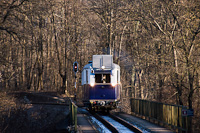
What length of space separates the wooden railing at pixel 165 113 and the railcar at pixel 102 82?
82.4 inches

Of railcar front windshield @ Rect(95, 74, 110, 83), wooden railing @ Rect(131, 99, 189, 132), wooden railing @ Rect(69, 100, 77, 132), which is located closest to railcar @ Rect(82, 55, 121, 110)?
railcar front windshield @ Rect(95, 74, 110, 83)

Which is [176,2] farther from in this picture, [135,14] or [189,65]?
[189,65]

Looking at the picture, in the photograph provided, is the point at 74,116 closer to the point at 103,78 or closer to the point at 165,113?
the point at 165,113

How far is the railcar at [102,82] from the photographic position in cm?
2234

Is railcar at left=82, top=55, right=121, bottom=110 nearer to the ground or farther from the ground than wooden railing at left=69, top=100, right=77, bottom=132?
farther from the ground

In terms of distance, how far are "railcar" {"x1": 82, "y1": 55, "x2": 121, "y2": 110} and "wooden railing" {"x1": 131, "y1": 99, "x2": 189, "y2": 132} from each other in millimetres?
2093

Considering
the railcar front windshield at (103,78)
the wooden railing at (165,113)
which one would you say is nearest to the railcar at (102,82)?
the railcar front windshield at (103,78)

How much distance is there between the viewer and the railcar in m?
22.3

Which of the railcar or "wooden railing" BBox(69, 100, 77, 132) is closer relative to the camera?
"wooden railing" BBox(69, 100, 77, 132)

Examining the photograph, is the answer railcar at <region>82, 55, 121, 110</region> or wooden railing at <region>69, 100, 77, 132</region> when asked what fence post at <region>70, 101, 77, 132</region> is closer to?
wooden railing at <region>69, 100, 77, 132</region>

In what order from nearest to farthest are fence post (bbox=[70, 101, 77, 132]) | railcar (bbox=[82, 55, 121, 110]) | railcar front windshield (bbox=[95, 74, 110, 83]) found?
fence post (bbox=[70, 101, 77, 132])
railcar (bbox=[82, 55, 121, 110])
railcar front windshield (bbox=[95, 74, 110, 83])

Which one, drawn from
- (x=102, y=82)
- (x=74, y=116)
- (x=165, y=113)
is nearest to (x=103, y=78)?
(x=102, y=82)

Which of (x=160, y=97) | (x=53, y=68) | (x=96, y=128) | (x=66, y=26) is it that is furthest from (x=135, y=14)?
(x=53, y=68)

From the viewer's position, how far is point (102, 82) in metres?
22.7
